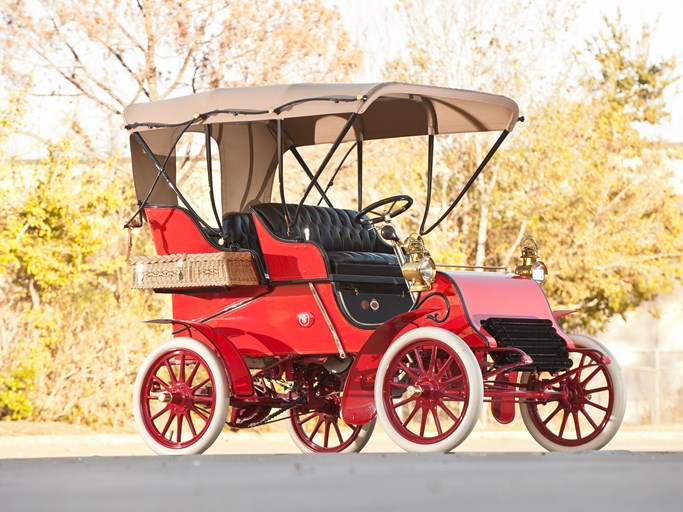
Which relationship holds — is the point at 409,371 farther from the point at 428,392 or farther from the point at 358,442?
→ the point at 358,442

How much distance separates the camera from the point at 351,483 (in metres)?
5.18

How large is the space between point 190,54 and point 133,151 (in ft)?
36.3

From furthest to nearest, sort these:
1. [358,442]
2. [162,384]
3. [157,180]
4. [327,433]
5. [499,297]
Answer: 1. [327,433]
2. [358,442]
3. [157,180]
4. [162,384]
5. [499,297]

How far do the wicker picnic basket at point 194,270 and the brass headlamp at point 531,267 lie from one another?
5.60 ft

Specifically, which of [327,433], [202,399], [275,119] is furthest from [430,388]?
[327,433]

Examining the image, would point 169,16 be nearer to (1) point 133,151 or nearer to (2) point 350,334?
(1) point 133,151

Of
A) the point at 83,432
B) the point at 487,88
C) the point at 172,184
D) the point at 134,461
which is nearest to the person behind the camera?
the point at 134,461

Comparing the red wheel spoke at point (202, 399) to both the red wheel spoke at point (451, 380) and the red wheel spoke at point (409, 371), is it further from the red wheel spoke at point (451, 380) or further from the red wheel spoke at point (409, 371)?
the red wheel spoke at point (451, 380)

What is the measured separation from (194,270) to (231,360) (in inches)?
25.1

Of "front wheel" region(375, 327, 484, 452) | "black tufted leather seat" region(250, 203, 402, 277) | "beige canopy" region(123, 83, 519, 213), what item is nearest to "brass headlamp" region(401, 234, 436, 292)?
"front wheel" region(375, 327, 484, 452)

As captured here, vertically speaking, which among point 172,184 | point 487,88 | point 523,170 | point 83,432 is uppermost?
point 487,88

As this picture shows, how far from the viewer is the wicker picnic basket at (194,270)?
802 cm

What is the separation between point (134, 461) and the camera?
6.25 metres

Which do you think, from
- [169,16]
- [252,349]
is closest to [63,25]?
[169,16]
